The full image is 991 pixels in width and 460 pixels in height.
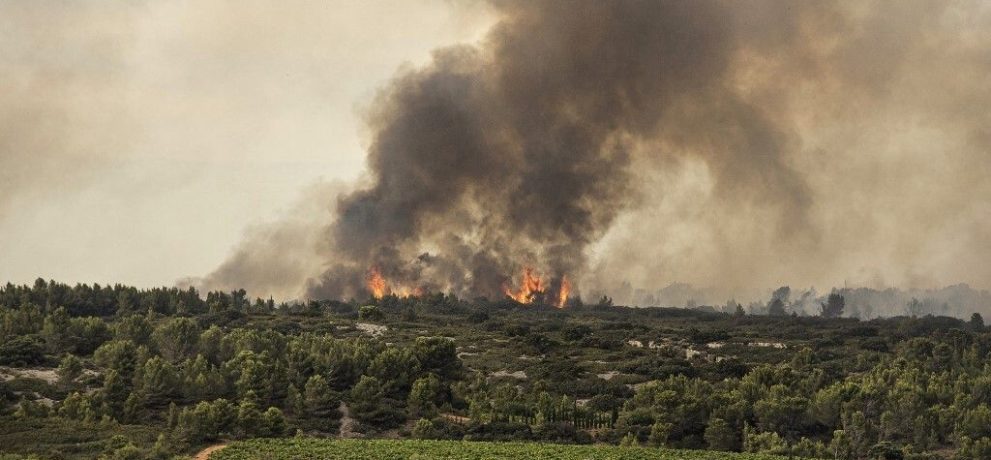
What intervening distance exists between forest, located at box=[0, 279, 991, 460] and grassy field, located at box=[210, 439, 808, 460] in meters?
4.80

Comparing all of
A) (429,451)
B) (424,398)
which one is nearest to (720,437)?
(429,451)

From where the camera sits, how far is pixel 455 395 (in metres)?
109

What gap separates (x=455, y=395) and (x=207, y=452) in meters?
34.2

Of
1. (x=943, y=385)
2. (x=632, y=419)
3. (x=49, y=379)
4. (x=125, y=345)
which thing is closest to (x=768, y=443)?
(x=632, y=419)

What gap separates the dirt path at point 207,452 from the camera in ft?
257

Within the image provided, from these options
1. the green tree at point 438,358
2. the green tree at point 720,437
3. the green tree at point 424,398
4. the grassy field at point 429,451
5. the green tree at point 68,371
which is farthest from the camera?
the green tree at point 438,358

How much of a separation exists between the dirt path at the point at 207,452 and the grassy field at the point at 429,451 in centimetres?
127

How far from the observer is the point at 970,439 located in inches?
3531

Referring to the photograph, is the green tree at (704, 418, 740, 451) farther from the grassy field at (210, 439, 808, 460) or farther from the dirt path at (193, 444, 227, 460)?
the dirt path at (193, 444, 227, 460)

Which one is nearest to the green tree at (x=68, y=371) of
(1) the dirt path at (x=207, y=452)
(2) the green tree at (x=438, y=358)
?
(1) the dirt path at (x=207, y=452)

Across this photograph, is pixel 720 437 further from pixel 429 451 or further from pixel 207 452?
pixel 207 452

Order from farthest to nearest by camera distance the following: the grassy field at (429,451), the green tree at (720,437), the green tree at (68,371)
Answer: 1. the green tree at (68,371)
2. the green tree at (720,437)
3. the grassy field at (429,451)

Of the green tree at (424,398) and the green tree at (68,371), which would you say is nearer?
the green tree at (68,371)

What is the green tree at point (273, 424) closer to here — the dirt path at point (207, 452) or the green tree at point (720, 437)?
the dirt path at point (207, 452)
